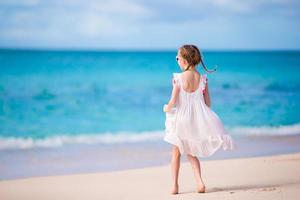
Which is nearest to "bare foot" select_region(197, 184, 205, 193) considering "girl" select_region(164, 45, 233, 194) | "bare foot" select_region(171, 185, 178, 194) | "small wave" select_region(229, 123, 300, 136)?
"girl" select_region(164, 45, 233, 194)

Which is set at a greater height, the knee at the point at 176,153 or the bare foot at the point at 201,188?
the knee at the point at 176,153

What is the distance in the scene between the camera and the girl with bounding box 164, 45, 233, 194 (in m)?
3.41

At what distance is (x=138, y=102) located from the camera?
10.4 meters

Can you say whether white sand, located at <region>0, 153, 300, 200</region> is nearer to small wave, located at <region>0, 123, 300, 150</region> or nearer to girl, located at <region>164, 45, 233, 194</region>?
girl, located at <region>164, 45, 233, 194</region>

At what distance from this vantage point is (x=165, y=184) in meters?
3.80

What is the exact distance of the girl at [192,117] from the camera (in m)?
3.41

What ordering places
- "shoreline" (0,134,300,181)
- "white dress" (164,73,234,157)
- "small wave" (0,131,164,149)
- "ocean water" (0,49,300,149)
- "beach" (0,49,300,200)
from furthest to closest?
"ocean water" (0,49,300,149) < "small wave" (0,131,164,149) < "shoreline" (0,134,300,181) < "beach" (0,49,300,200) < "white dress" (164,73,234,157)

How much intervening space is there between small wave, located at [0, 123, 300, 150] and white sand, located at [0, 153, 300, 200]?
5.64 ft

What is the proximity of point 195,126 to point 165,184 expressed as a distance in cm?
53

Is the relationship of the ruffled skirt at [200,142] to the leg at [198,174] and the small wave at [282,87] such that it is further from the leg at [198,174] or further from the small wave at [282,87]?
the small wave at [282,87]

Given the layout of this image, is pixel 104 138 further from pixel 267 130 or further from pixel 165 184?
pixel 165 184

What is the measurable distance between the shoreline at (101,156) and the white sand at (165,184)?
0.39 metres

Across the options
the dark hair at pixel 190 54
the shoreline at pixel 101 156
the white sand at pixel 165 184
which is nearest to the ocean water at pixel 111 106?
the shoreline at pixel 101 156

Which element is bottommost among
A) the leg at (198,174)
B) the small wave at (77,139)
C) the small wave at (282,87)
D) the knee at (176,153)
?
the leg at (198,174)
